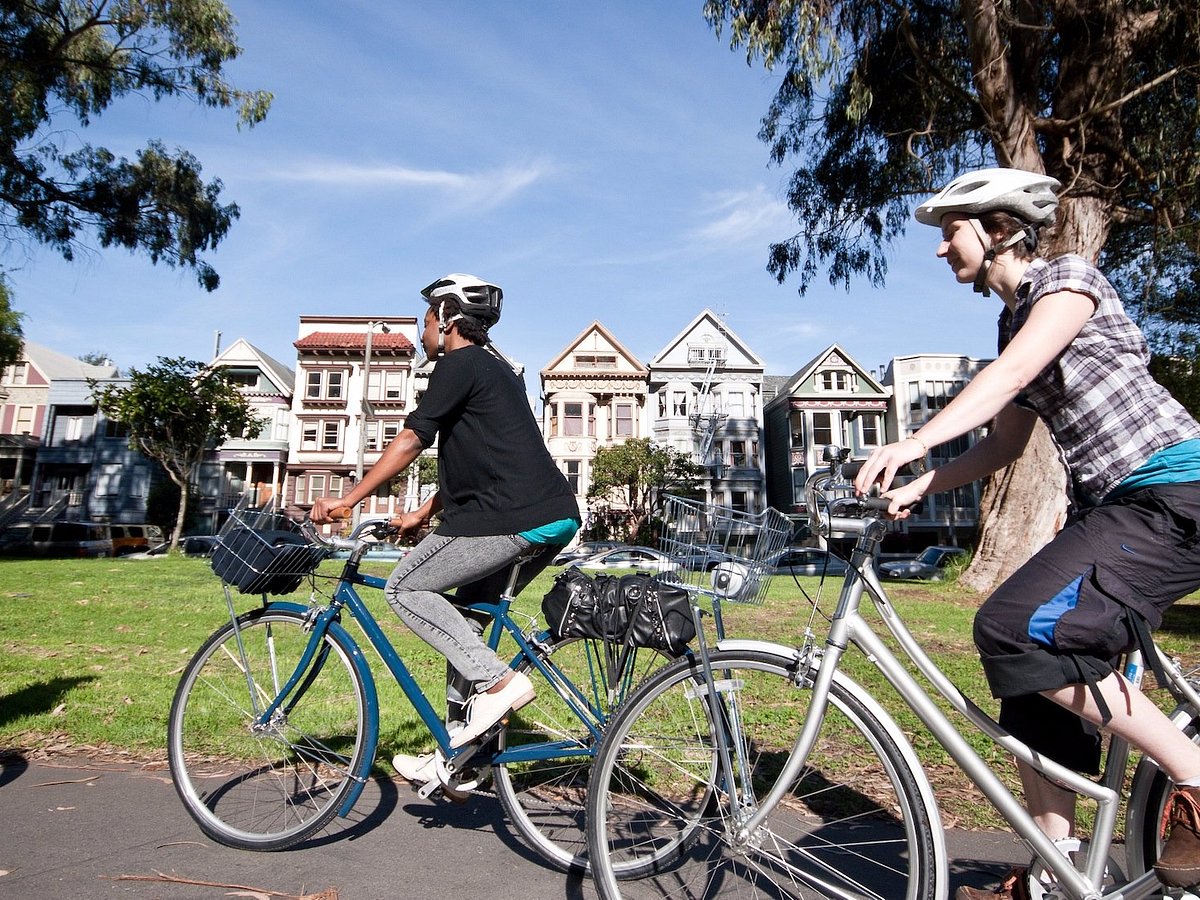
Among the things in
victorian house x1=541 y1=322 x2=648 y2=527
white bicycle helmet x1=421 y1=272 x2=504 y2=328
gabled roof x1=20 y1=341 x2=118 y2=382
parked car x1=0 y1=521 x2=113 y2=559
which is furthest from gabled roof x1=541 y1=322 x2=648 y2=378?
white bicycle helmet x1=421 y1=272 x2=504 y2=328

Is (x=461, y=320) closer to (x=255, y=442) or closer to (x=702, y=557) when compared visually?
(x=702, y=557)

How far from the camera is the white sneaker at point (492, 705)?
270 cm

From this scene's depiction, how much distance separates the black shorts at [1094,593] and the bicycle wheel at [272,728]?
2.16 metres

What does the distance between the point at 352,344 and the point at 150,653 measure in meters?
45.2

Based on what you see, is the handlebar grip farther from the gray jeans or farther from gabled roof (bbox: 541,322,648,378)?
gabled roof (bbox: 541,322,648,378)

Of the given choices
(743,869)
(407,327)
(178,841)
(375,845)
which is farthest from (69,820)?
(407,327)

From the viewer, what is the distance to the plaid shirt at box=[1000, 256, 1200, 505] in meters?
1.91

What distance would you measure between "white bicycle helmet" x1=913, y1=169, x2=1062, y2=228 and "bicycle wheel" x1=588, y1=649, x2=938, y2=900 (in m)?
1.30

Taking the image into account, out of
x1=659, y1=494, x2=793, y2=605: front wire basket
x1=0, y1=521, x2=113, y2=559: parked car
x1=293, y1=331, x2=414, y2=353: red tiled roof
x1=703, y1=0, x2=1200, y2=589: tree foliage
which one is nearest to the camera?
x1=659, y1=494, x2=793, y2=605: front wire basket

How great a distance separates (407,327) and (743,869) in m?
51.2

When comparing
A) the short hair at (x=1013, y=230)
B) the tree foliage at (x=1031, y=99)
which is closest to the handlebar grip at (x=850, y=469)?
the short hair at (x=1013, y=230)

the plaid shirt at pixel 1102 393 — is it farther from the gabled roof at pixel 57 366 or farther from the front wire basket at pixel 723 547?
the gabled roof at pixel 57 366

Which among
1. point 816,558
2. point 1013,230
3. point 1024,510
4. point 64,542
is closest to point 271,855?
point 816,558

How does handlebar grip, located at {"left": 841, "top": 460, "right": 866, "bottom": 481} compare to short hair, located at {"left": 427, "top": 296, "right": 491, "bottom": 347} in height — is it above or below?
below
